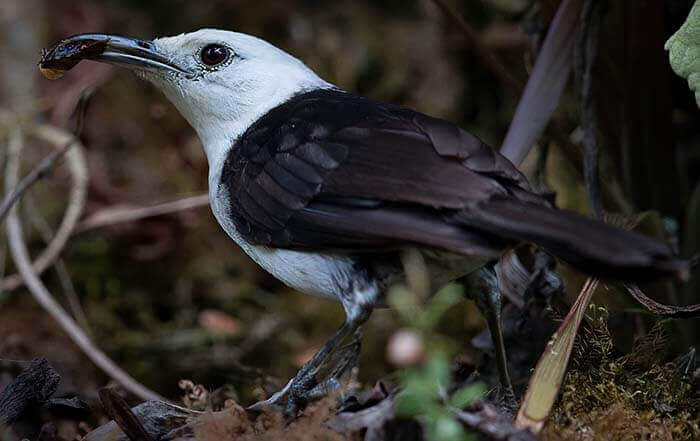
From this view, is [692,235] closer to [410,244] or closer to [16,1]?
[410,244]

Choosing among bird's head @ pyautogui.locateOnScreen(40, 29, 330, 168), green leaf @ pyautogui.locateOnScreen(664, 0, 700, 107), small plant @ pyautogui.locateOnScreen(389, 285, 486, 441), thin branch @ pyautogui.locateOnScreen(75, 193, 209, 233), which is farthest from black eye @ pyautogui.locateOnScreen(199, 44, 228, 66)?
small plant @ pyautogui.locateOnScreen(389, 285, 486, 441)

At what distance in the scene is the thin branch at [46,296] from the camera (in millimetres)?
3102

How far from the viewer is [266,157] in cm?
237

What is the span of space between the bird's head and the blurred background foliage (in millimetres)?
761

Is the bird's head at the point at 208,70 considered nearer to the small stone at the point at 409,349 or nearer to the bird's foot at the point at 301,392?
the bird's foot at the point at 301,392

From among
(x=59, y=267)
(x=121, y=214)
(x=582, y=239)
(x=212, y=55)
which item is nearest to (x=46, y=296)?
(x=59, y=267)

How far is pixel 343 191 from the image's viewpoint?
210 centimetres

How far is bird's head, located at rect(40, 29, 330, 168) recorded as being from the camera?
273cm

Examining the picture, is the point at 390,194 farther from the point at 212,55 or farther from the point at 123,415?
the point at 212,55

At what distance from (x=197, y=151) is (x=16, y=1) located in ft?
4.60

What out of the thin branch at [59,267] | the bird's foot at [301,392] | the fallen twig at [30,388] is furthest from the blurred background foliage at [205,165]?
the fallen twig at [30,388]

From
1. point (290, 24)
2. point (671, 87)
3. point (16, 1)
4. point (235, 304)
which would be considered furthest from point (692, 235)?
point (16, 1)

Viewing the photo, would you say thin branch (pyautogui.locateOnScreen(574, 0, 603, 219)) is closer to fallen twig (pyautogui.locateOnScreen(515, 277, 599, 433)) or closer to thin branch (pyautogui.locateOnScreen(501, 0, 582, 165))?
thin branch (pyautogui.locateOnScreen(501, 0, 582, 165))

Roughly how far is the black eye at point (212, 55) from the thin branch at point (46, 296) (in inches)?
39.9
